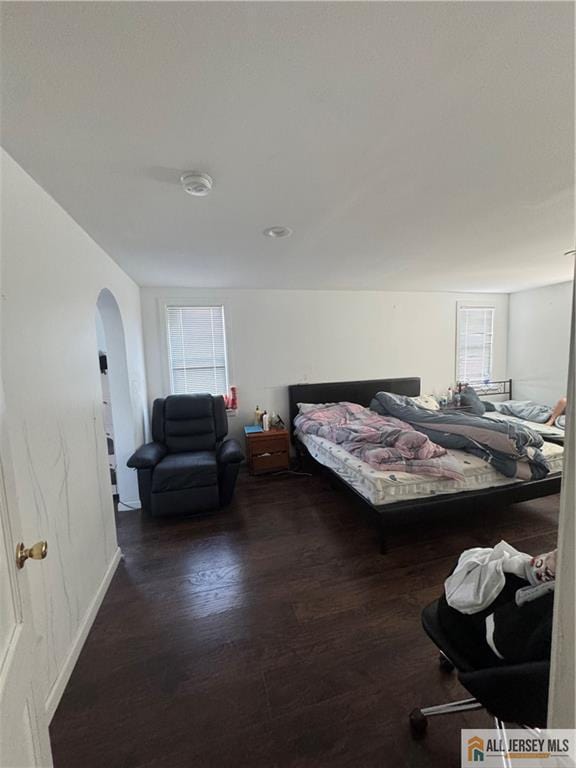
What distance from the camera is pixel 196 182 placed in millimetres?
1480

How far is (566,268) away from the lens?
3.55m

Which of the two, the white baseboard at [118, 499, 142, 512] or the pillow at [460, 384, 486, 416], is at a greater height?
the pillow at [460, 384, 486, 416]

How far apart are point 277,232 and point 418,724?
272cm

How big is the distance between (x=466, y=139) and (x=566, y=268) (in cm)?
337

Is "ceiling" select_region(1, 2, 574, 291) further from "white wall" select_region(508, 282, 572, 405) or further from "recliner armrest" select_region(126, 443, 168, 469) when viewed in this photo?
"white wall" select_region(508, 282, 572, 405)

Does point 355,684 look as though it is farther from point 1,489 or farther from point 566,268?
point 566,268

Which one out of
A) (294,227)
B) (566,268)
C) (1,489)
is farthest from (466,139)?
(566,268)

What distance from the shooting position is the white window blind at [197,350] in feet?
13.0

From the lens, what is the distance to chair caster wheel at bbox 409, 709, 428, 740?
122 cm

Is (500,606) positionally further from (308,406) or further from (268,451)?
(308,406)

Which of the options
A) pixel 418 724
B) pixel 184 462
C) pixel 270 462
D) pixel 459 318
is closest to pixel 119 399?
pixel 184 462

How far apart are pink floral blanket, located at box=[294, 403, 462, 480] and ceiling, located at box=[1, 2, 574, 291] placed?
1680 mm

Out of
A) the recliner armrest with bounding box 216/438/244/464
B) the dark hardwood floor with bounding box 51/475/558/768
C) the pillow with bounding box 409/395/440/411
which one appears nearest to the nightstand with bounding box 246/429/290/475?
the recliner armrest with bounding box 216/438/244/464

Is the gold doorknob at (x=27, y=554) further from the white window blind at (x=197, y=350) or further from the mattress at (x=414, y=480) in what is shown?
the white window blind at (x=197, y=350)
